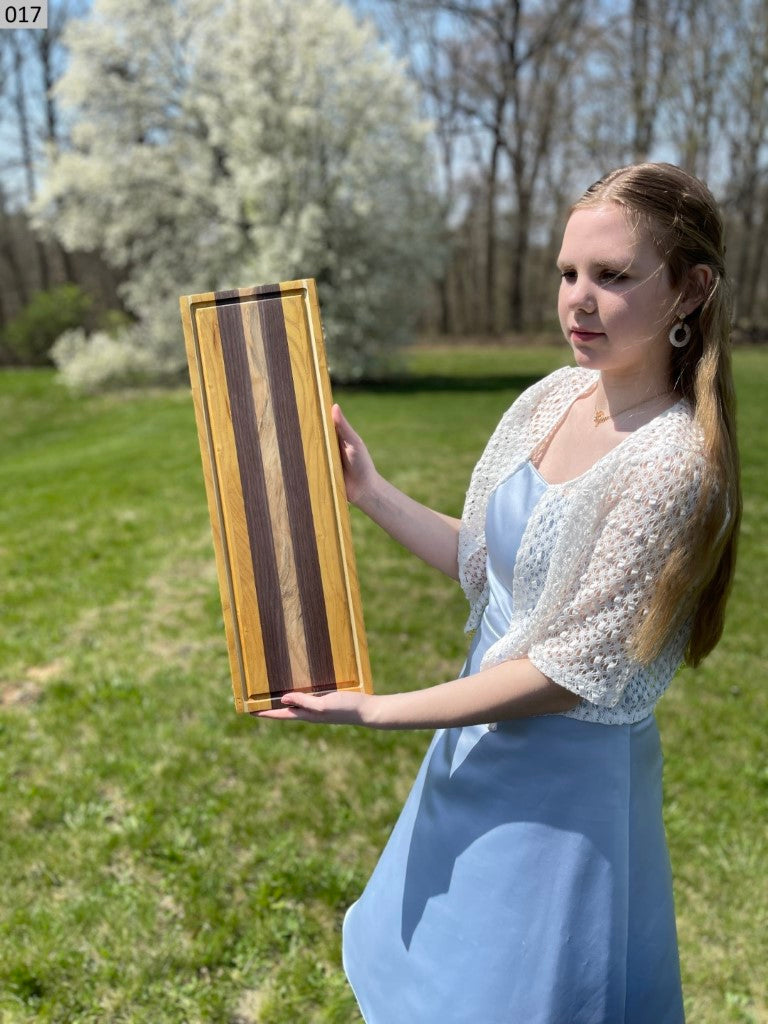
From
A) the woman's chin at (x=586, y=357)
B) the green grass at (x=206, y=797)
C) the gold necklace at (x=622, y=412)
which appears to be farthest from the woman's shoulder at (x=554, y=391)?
A: the green grass at (x=206, y=797)

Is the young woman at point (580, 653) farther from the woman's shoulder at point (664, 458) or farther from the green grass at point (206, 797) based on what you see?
the green grass at point (206, 797)

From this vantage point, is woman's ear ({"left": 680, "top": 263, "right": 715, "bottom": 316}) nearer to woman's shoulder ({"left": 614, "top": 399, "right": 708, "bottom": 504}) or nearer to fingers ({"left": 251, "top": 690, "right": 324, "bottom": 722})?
woman's shoulder ({"left": 614, "top": 399, "right": 708, "bottom": 504})

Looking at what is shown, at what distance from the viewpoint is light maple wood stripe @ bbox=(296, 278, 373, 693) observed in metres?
1.79

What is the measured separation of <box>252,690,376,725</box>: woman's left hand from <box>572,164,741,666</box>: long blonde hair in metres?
0.54

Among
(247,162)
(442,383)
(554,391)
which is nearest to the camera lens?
(554,391)

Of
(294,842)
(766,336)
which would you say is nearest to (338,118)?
(766,336)

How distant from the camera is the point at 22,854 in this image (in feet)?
12.1

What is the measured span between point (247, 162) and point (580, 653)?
19669 mm

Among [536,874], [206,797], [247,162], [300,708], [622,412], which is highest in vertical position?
[247,162]

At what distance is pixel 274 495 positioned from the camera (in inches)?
71.1

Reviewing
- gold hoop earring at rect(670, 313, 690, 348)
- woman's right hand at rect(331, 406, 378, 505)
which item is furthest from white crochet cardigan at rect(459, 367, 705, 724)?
woman's right hand at rect(331, 406, 378, 505)

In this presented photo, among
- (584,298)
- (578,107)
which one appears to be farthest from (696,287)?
(578,107)

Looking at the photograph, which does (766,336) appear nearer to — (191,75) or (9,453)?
(191,75)

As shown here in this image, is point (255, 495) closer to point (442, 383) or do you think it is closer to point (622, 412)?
point (622, 412)
